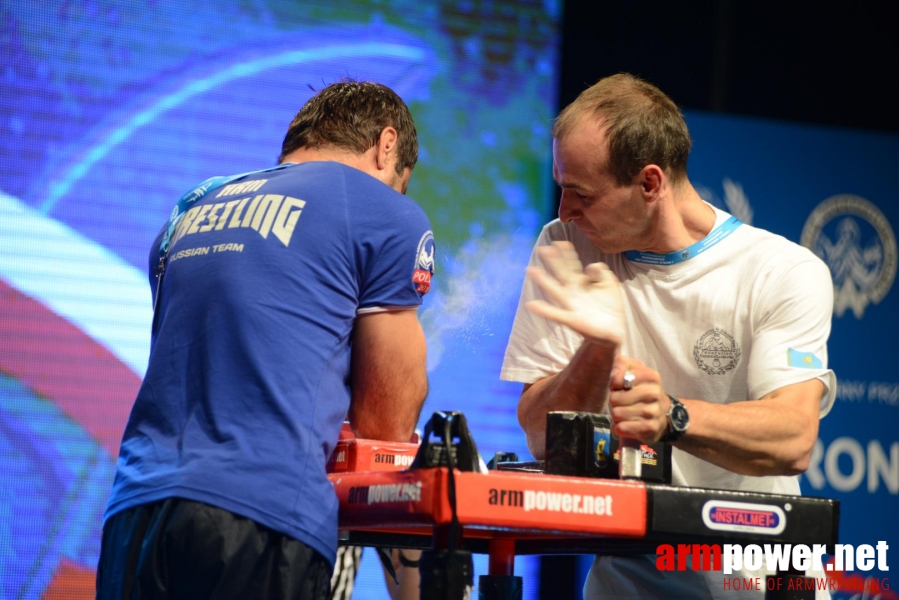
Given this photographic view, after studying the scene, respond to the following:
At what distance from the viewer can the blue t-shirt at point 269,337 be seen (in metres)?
1.56

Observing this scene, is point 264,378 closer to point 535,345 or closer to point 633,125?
point 535,345

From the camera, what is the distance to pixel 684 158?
7.63 feet

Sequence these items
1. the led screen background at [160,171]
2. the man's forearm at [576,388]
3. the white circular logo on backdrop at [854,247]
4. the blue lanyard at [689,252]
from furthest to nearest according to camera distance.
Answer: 1. the white circular logo on backdrop at [854,247]
2. the led screen background at [160,171]
3. the blue lanyard at [689,252]
4. the man's forearm at [576,388]

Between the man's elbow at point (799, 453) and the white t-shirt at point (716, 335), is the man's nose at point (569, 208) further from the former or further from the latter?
the man's elbow at point (799, 453)

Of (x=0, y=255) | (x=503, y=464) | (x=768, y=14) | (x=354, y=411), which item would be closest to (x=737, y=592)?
(x=503, y=464)

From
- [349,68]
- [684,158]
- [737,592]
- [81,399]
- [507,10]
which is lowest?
[737,592]

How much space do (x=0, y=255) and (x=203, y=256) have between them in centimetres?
219

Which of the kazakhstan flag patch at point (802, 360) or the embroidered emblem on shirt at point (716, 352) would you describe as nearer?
the kazakhstan flag patch at point (802, 360)

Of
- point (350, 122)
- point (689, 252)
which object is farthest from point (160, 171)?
point (689, 252)

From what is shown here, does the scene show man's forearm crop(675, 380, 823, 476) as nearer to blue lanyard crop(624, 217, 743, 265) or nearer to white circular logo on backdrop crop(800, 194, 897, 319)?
blue lanyard crop(624, 217, 743, 265)

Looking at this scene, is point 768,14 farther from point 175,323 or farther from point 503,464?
point 175,323

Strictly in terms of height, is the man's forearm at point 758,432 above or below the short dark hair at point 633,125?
below

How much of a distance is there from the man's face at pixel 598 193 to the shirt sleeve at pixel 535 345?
14cm

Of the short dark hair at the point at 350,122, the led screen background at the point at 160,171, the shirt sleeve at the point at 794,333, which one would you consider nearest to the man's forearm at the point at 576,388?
the shirt sleeve at the point at 794,333
